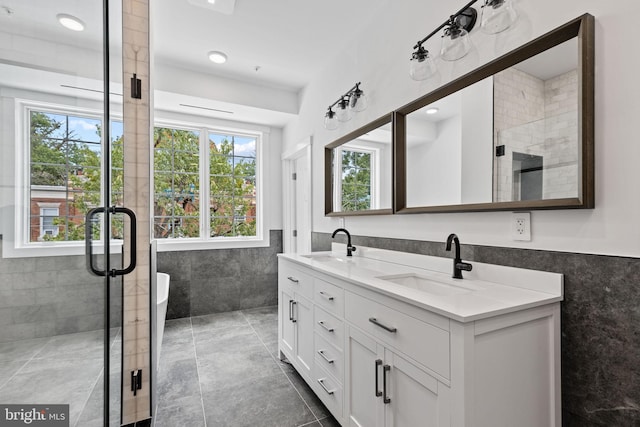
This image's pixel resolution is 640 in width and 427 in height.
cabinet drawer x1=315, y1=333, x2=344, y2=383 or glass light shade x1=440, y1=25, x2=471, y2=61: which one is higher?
glass light shade x1=440, y1=25, x2=471, y2=61

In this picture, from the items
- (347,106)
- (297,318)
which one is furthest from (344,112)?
(297,318)

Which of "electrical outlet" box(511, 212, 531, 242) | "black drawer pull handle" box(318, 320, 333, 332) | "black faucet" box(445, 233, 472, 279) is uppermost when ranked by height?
"electrical outlet" box(511, 212, 531, 242)

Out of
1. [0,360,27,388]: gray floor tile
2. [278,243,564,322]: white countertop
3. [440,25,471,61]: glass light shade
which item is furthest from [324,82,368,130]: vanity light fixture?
[0,360,27,388]: gray floor tile

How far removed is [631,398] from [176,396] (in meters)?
2.27

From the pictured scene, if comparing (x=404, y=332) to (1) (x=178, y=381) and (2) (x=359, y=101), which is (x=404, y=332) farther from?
(1) (x=178, y=381)

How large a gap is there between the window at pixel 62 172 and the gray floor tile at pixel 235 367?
62.7 inches

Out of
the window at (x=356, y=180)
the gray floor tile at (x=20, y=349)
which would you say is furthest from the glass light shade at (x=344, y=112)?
the gray floor tile at (x=20, y=349)

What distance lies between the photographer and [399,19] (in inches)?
78.4

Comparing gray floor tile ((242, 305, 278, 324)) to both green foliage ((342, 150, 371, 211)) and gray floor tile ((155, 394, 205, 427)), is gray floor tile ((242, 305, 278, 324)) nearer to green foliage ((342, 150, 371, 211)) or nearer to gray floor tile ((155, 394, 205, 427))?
Answer: gray floor tile ((155, 394, 205, 427))

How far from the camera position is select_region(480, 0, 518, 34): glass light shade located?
126cm

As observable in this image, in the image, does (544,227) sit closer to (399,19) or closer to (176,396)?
(399,19)

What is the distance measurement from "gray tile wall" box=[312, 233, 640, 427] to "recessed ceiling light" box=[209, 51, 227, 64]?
2939 millimetres

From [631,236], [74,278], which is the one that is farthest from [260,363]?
[631,236]

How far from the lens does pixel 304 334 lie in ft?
6.66
